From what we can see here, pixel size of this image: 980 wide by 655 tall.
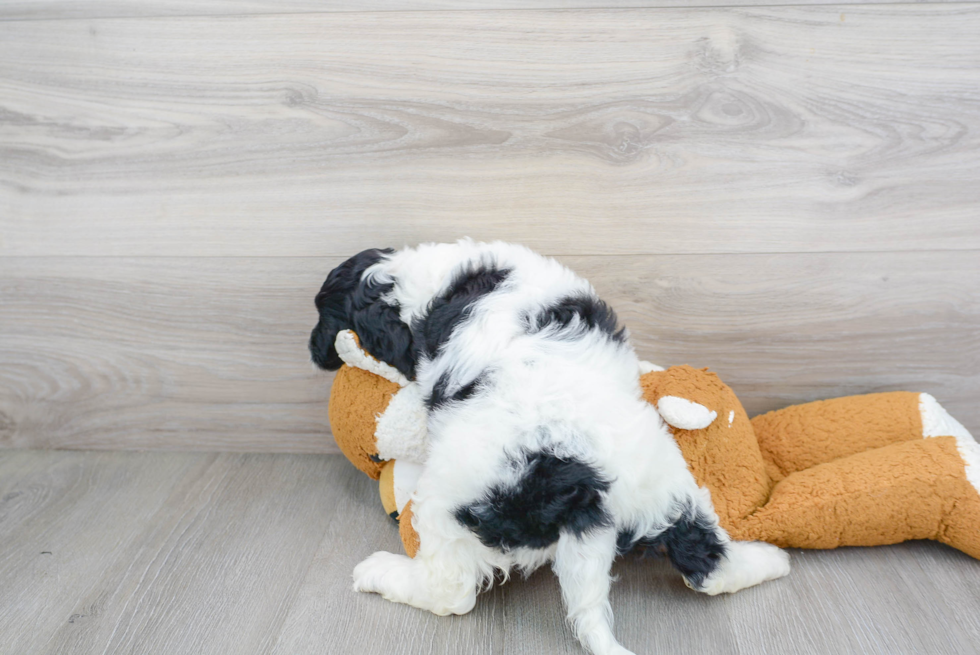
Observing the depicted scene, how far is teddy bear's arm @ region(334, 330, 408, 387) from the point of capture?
110 centimetres

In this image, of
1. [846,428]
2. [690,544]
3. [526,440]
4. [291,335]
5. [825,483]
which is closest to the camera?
[526,440]

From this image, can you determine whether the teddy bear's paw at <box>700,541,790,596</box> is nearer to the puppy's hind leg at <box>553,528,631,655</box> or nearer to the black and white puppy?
the black and white puppy

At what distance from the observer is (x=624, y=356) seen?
102cm

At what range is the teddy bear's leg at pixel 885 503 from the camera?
1083 mm

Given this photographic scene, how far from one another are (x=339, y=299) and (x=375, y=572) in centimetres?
46

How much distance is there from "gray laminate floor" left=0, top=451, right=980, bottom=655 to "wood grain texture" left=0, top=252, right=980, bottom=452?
198 millimetres

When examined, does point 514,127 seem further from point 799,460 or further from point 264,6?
point 799,460

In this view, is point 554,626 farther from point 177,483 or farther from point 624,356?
point 177,483

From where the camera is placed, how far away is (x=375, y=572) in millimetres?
1109

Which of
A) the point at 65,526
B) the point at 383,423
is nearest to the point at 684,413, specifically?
the point at 383,423

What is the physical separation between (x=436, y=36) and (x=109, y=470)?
117 cm

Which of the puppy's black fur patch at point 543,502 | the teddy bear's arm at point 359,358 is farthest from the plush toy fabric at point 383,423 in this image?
the puppy's black fur patch at point 543,502

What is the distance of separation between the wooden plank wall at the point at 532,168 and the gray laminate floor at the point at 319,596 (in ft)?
1.12

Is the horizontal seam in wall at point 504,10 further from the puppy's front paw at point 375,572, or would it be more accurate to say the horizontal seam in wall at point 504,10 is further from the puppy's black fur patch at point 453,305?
the puppy's front paw at point 375,572
